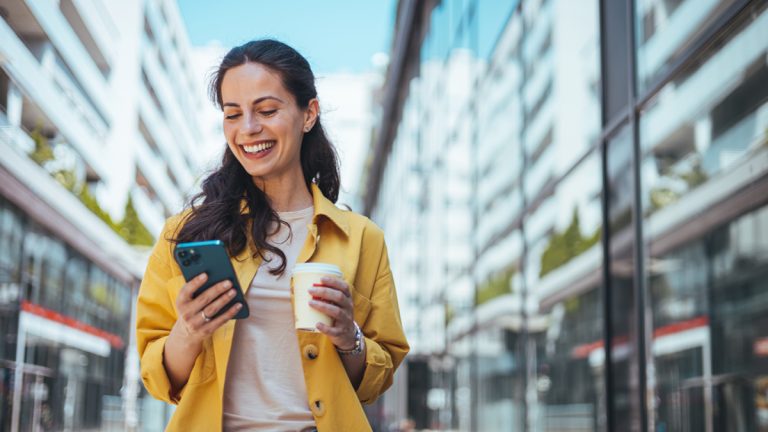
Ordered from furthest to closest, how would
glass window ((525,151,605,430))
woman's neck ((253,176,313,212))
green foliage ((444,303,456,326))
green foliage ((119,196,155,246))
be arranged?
green foliage ((444,303,456,326)), green foliage ((119,196,155,246)), glass window ((525,151,605,430)), woman's neck ((253,176,313,212))

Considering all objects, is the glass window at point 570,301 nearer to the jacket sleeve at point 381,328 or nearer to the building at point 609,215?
the building at point 609,215

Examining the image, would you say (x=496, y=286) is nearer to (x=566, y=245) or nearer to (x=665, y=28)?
(x=566, y=245)

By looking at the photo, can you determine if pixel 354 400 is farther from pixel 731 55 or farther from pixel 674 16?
pixel 674 16

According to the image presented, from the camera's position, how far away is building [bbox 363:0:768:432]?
3.72 metres

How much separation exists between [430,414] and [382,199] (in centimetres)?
1185

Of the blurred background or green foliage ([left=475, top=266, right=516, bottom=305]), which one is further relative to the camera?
green foliage ([left=475, top=266, right=516, bottom=305])

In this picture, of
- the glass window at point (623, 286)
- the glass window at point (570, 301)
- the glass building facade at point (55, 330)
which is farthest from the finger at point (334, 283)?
the glass window at point (570, 301)

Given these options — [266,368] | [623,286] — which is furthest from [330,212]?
[623,286]

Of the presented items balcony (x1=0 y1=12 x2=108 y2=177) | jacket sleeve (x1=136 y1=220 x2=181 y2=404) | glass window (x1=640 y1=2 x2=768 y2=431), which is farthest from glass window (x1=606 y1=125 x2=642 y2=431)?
jacket sleeve (x1=136 y1=220 x2=181 y2=404)

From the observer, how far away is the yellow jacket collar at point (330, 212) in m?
2.09

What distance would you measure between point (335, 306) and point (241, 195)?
0.45 meters

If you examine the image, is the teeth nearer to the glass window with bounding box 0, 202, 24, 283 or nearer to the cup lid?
the cup lid

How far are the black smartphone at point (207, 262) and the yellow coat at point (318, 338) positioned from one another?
19 cm

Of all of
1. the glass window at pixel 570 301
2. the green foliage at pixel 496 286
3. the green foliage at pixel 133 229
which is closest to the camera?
the glass window at pixel 570 301
